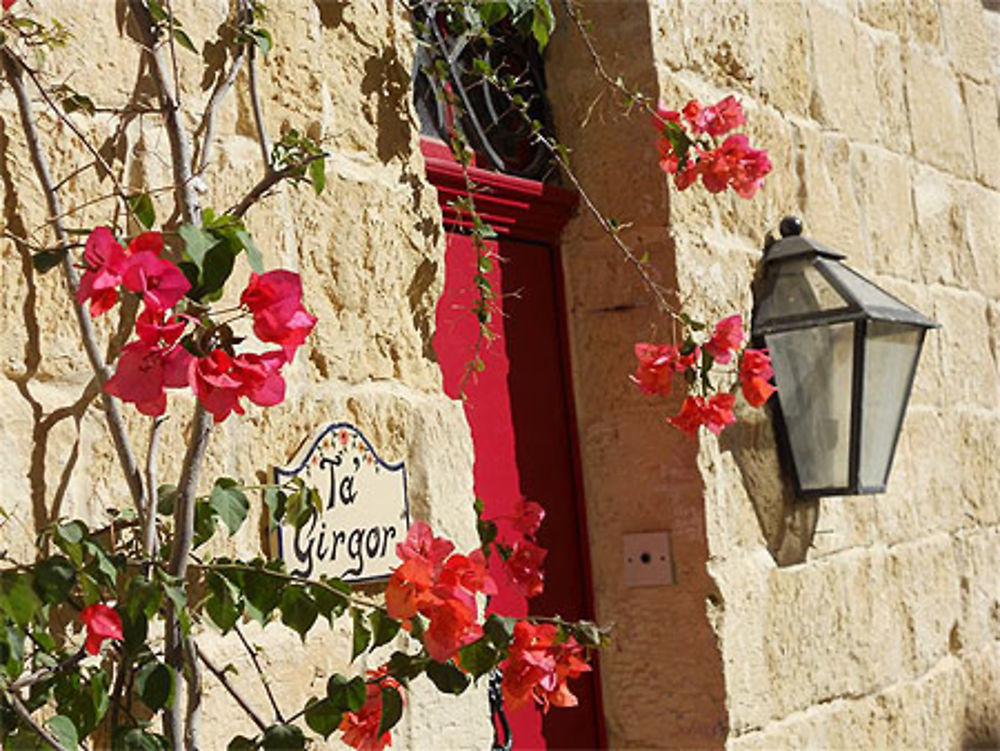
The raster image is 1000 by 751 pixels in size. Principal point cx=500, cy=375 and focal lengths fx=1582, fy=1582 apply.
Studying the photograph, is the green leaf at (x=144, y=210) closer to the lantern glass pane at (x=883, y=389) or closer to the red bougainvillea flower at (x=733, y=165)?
the red bougainvillea flower at (x=733, y=165)

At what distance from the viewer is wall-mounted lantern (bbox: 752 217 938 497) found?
10.9 ft

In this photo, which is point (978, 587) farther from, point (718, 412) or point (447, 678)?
point (447, 678)

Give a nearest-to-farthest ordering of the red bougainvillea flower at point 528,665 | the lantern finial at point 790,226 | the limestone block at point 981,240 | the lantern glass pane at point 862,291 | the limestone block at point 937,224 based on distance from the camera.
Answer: the red bougainvillea flower at point 528,665 → the lantern glass pane at point 862,291 → the lantern finial at point 790,226 → the limestone block at point 937,224 → the limestone block at point 981,240

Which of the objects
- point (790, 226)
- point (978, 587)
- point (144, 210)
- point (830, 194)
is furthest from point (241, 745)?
point (978, 587)

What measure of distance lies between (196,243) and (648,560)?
1747 mm

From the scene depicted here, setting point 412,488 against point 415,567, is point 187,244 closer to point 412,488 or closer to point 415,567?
point 415,567

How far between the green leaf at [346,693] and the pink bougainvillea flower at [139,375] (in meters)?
0.48

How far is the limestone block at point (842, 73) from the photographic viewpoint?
12.6ft

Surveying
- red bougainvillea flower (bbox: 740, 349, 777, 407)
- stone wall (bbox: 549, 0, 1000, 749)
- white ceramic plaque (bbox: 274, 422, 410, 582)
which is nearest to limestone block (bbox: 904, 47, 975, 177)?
stone wall (bbox: 549, 0, 1000, 749)

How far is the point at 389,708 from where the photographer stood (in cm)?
189

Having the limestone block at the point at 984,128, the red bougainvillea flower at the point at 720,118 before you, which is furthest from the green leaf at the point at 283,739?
the limestone block at the point at 984,128

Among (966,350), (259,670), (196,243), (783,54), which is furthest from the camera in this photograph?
(966,350)

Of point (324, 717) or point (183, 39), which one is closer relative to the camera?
point (324, 717)

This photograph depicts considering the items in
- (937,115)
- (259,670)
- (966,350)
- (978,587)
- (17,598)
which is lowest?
(978,587)
